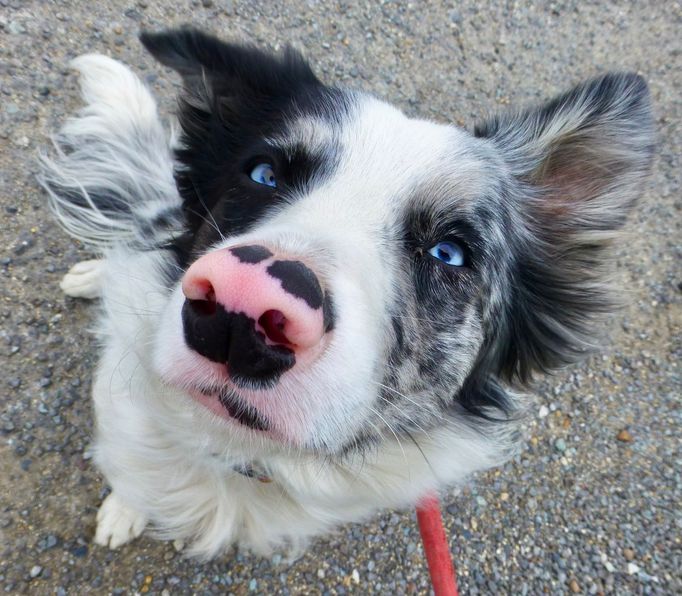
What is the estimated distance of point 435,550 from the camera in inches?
79.8

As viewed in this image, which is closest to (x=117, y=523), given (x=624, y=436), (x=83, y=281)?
(x=83, y=281)

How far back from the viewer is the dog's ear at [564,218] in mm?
1764

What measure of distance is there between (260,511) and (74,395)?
48.2 inches

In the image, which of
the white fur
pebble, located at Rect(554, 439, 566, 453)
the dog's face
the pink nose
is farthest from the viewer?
pebble, located at Rect(554, 439, 566, 453)

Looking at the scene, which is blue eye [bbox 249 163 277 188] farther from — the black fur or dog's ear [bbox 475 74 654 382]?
dog's ear [bbox 475 74 654 382]

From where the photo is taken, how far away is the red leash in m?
1.98

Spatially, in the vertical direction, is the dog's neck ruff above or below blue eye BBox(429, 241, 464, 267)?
below

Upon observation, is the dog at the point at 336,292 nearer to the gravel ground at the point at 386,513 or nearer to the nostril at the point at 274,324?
the nostril at the point at 274,324

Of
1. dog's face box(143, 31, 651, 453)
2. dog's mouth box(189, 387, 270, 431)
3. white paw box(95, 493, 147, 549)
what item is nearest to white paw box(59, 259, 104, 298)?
dog's face box(143, 31, 651, 453)

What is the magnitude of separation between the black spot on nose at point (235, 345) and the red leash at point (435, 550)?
1.23m

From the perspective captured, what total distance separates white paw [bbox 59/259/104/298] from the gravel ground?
85 mm

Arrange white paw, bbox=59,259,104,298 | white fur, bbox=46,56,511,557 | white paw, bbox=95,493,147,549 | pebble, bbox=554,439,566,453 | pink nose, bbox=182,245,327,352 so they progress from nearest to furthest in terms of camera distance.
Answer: pink nose, bbox=182,245,327,352 < white fur, bbox=46,56,511,557 < white paw, bbox=95,493,147,549 < white paw, bbox=59,259,104,298 < pebble, bbox=554,439,566,453

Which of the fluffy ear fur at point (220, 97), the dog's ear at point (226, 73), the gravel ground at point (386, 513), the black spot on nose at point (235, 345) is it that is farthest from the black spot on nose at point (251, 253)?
the gravel ground at point (386, 513)

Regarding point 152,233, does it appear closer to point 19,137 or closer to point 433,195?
point 433,195
